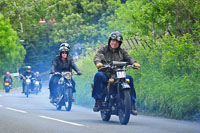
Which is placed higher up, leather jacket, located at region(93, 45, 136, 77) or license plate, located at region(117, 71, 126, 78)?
leather jacket, located at region(93, 45, 136, 77)

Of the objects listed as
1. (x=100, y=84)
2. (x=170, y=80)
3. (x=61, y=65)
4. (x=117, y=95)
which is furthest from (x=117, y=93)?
(x=61, y=65)

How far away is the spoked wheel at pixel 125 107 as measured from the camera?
38.0 feet

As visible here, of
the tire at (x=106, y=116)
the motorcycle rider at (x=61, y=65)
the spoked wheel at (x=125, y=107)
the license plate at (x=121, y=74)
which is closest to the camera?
the spoked wheel at (x=125, y=107)

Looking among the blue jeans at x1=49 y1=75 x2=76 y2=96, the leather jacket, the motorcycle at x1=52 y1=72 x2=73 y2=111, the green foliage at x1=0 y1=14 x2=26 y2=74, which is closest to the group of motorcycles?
the leather jacket

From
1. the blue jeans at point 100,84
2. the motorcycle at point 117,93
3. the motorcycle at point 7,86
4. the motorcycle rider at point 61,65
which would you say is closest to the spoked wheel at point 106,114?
the motorcycle at point 117,93

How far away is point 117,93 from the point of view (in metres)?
12.2

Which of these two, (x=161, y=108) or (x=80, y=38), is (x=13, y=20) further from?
(x=161, y=108)

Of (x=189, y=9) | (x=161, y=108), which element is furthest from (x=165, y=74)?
A: (x=189, y=9)

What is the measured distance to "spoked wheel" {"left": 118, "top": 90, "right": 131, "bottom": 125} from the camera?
38.0 feet

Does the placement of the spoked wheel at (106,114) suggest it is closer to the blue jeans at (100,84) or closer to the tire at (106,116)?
the tire at (106,116)

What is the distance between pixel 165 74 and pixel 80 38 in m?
46.3

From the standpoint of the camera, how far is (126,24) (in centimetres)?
4744

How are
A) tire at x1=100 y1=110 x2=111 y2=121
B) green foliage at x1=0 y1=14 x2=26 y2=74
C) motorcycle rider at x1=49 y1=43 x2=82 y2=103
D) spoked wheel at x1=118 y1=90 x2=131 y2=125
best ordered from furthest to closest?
green foliage at x1=0 y1=14 x2=26 y2=74 < motorcycle rider at x1=49 y1=43 x2=82 y2=103 < tire at x1=100 y1=110 x2=111 y2=121 < spoked wheel at x1=118 y1=90 x2=131 y2=125

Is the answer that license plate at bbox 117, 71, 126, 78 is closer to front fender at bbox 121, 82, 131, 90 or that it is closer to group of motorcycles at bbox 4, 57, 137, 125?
group of motorcycles at bbox 4, 57, 137, 125
